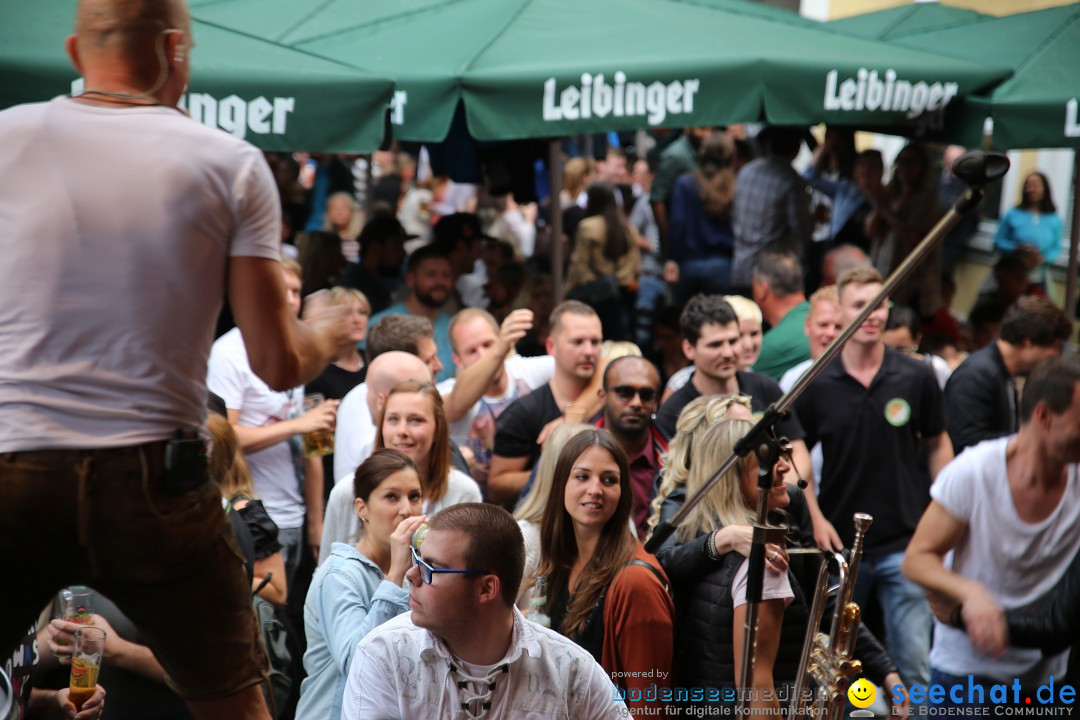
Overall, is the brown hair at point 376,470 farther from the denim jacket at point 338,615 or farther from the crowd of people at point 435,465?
the denim jacket at point 338,615

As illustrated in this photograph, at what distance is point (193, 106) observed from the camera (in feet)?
18.8

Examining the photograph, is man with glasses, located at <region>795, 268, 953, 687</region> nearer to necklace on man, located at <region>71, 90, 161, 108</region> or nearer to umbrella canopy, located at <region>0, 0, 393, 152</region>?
umbrella canopy, located at <region>0, 0, 393, 152</region>

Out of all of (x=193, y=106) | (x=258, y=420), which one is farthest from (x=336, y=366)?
(x=193, y=106)

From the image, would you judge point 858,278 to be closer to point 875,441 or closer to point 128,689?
point 875,441

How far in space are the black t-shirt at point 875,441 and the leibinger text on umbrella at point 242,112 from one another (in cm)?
298

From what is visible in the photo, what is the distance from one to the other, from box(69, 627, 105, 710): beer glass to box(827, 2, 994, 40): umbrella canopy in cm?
879

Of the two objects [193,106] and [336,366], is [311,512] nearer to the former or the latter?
[336,366]

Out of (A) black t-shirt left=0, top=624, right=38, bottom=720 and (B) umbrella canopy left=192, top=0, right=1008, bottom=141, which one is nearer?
(A) black t-shirt left=0, top=624, right=38, bottom=720

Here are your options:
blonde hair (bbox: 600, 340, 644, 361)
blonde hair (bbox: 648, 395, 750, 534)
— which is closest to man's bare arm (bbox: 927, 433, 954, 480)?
blonde hair (bbox: 600, 340, 644, 361)

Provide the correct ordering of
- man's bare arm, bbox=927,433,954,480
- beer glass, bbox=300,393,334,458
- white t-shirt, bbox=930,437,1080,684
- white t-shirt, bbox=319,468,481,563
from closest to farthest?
white t-shirt, bbox=930,437,1080,684
white t-shirt, bbox=319,468,481,563
beer glass, bbox=300,393,334,458
man's bare arm, bbox=927,433,954,480

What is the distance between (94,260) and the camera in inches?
99.3

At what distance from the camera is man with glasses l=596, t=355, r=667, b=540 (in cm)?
582

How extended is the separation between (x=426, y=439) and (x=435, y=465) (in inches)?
5.4

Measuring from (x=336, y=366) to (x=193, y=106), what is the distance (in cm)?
167
